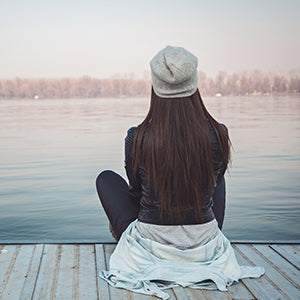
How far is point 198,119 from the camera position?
215 centimetres

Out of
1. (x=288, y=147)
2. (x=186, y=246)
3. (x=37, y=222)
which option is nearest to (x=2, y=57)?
(x=288, y=147)

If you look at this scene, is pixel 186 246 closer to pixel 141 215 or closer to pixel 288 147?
pixel 141 215

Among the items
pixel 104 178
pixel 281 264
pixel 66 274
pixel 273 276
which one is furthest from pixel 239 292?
pixel 104 178

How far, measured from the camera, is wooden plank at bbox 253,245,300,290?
2.36 metres

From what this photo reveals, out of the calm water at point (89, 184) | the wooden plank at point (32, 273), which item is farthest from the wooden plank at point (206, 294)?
the calm water at point (89, 184)

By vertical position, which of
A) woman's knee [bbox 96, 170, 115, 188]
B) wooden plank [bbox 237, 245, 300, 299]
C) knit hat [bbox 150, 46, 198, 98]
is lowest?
wooden plank [bbox 237, 245, 300, 299]

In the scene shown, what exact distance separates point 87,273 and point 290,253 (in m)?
1.09

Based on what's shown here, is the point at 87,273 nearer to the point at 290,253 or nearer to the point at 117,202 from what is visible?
the point at 117,202

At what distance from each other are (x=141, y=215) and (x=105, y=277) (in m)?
0.33

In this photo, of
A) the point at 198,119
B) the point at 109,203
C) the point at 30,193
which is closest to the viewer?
the point at 198,119

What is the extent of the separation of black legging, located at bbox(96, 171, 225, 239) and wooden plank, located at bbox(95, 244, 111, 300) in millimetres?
157

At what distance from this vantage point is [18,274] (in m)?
2.41

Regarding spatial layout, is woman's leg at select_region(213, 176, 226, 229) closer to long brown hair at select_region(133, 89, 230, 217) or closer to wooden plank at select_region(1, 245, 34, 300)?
long brown hair at select_region(133, 89, 230, 217)

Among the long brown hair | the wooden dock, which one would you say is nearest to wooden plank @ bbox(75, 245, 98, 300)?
the wooden dock
